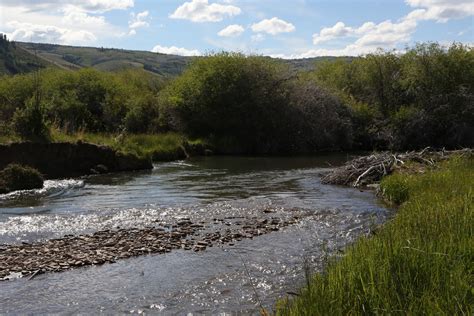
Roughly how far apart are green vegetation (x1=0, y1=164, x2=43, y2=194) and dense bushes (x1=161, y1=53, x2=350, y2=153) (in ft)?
73.5

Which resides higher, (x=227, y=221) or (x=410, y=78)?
(x=410, y=78)

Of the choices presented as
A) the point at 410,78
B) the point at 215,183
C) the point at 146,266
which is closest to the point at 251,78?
the point at 410,78

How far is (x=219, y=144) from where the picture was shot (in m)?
45.6

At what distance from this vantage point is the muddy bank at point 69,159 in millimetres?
28000

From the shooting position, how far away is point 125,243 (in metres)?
14.5

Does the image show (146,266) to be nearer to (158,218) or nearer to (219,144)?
(158,218)

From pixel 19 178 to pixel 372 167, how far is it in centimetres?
1716

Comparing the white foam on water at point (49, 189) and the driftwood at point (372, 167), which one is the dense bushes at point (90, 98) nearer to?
the white foam on water at point (49, 189)

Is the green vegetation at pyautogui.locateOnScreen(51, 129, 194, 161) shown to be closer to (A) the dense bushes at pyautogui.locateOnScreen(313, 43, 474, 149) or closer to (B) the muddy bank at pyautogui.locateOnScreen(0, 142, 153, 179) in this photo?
(B) the muddy bank at pyautogui.locateOnScreen(0, 142, 153, 179)

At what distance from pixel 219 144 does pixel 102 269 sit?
110 feet

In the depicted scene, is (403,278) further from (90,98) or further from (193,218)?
(90,98)

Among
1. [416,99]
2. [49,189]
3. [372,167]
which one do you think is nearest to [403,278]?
[372,167]

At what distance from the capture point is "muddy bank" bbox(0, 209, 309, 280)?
12609mm

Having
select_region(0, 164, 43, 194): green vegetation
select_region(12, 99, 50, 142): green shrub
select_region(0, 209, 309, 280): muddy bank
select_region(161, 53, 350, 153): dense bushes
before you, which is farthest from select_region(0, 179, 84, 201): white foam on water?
select_region(161, 53, 350, 153): dense bushes
